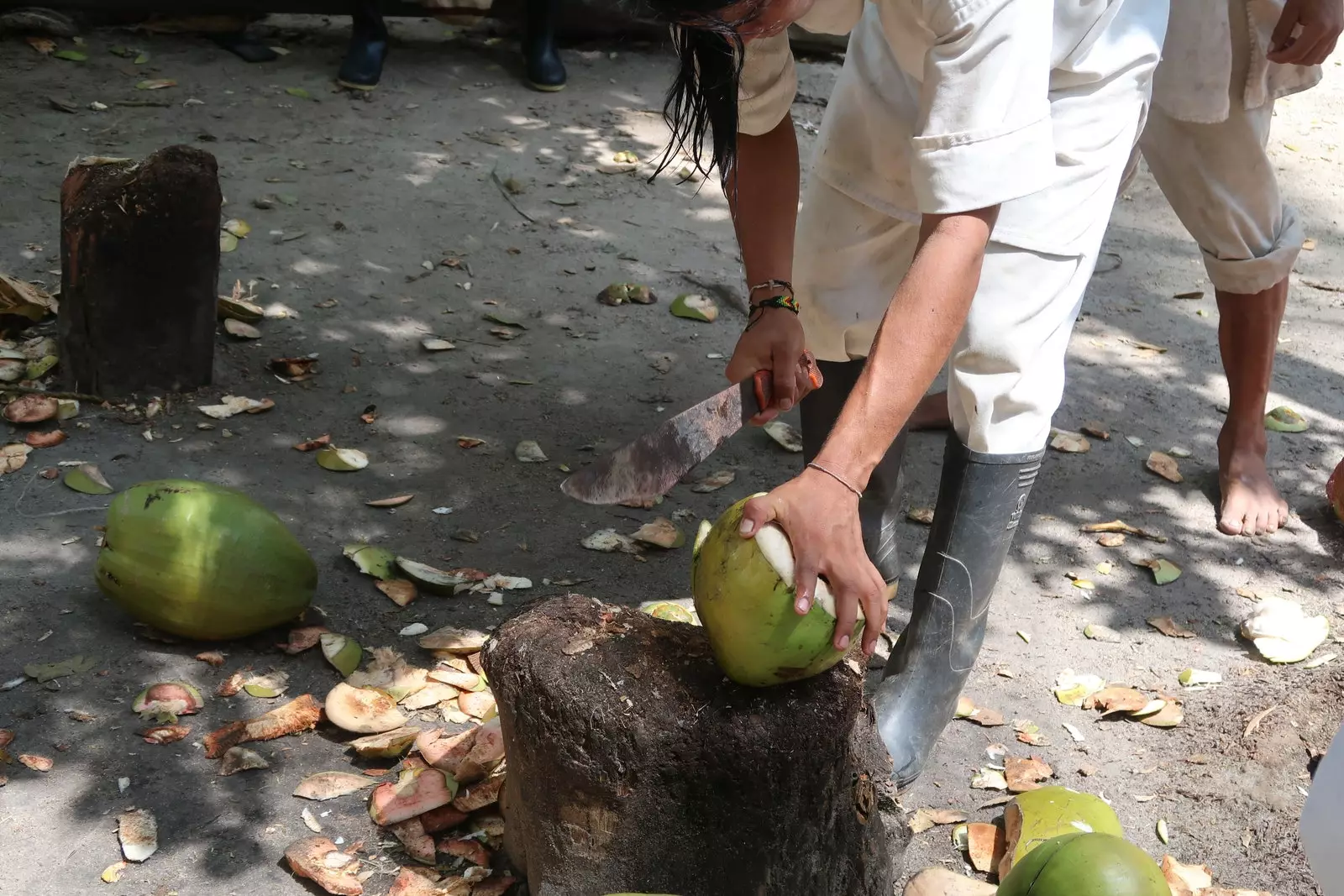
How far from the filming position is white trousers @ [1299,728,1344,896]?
3.82 ft

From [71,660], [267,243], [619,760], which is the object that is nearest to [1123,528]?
[619,760]

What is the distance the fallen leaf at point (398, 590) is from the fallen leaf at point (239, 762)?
1.73 ft

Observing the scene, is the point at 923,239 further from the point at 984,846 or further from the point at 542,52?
the point at 542,52

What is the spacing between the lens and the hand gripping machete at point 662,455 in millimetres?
2906

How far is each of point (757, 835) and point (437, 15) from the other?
17.0 ft

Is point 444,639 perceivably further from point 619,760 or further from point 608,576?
point 619,760

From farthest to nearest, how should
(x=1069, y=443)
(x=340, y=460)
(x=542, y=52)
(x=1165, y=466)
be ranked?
1. (x=542, y=52)
2. (x=1069, y=443)
3. (x=1165, y=466)
4. (x=340, y=460)

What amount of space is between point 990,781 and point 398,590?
1.29m

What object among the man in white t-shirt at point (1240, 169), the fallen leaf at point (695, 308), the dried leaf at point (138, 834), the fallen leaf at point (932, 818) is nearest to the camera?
the dried leaf at point (138, 834)

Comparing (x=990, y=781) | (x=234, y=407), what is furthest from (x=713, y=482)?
(x=234, y=407)

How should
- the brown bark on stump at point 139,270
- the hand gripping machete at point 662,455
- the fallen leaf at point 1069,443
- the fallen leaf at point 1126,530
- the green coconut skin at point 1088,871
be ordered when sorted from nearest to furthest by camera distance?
the green coconut skin at point 1088,871 → the hand gripping machete at point 662,455 → the brown bark on stump at point 139,270 → the fallen leaf at point 1126,530 → the fallen leaf at point 1069,443

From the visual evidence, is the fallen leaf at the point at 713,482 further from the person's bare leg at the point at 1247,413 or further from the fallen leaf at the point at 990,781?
the person's bare leg at the point at 1247,413

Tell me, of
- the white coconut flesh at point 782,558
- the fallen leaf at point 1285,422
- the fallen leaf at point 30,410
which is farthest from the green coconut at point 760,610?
the fallen leaf at point 1285,422

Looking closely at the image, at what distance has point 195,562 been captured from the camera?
228 centimetres
